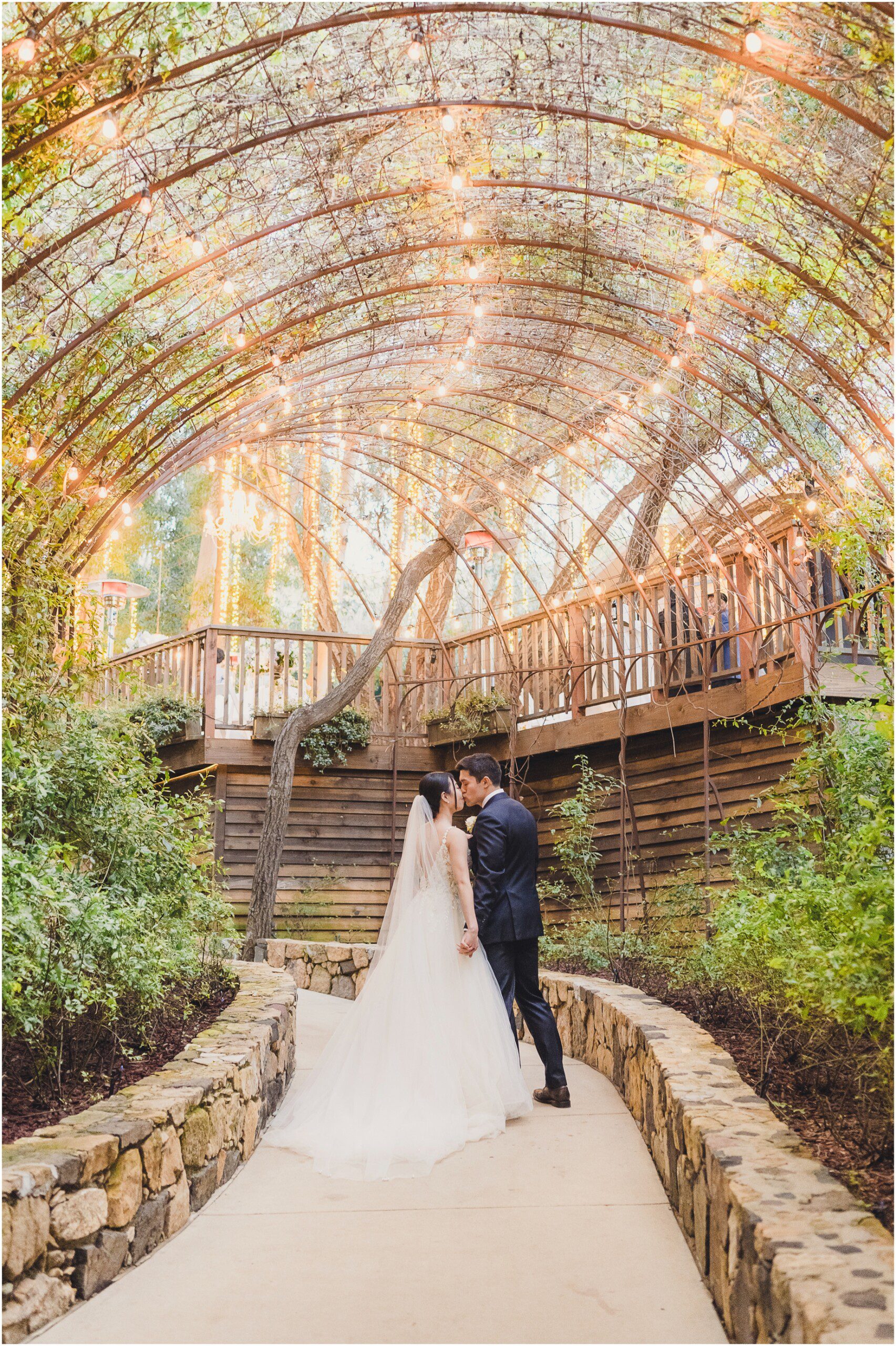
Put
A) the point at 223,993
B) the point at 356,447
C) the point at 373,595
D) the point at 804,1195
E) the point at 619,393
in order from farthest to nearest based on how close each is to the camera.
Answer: the point at 373,595 → the point at 356,447 → the point at 619,393 → the point at 223,993 → the point at 804,1195

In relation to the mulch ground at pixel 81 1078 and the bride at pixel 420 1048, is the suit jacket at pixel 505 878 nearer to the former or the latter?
the bride at pixel 420 1048

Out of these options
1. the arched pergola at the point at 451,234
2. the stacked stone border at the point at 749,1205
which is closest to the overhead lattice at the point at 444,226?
the arched pergola at the point at 451,234

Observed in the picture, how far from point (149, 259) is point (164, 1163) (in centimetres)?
549

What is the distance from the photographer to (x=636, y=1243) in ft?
11.1

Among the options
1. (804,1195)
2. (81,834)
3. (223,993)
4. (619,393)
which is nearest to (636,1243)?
(804,1195)

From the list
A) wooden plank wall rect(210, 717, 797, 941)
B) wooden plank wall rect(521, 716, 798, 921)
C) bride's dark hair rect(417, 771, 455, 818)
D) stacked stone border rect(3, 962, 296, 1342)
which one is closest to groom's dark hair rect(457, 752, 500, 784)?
bride's dark hair rect(417, 771, 455, 818)

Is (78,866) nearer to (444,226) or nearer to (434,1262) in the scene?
(434,1262)

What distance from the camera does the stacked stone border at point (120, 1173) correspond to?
2.65 metres

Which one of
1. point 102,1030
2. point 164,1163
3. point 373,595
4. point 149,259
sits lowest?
point 164,1163

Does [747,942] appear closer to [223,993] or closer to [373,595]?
[223,993]

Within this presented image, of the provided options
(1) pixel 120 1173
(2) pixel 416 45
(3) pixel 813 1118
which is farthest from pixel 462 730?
(1) pixel 120 1173

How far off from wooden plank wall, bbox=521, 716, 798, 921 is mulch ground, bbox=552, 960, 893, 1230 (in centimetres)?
353

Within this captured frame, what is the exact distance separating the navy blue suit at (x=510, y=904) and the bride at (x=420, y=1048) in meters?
0.09

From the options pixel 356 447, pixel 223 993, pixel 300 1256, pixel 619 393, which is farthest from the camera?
pixel 356 447
